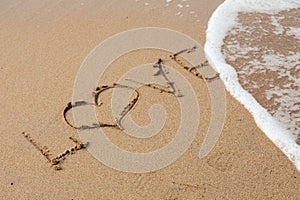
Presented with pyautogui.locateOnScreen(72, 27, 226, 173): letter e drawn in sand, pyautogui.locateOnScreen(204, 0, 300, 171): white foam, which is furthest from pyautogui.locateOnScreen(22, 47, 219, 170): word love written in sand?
pyautogui.locateOnScreen(204, 0, 300, 171): white foam

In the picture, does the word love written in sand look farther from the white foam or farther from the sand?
the white foam

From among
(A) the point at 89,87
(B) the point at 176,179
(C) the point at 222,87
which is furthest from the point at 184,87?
(B) the point at 176,179

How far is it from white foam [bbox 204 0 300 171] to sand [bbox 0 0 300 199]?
68mm

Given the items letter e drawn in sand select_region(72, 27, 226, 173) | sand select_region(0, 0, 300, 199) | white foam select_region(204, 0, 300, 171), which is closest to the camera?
sand select_region(0, 0, 300, 199)

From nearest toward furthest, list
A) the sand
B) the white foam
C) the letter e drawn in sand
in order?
the sand < the letter e drawn in sand < the white foam

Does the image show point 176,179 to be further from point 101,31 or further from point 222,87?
point 101,31

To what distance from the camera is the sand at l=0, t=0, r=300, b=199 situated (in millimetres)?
2348

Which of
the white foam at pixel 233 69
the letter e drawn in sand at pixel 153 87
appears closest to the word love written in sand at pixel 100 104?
the letter e drawn in sand at pixel 153 87

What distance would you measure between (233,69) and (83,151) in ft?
5.00

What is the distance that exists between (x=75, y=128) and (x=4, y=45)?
145 cm

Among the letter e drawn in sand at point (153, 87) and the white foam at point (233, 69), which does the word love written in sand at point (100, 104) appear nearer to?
the letter e drawn in sand at point (153, 87)

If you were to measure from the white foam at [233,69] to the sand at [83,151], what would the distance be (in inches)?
2.7

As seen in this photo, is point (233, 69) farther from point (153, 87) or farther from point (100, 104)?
point (100, 104)

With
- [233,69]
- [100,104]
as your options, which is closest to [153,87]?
[100,104]
